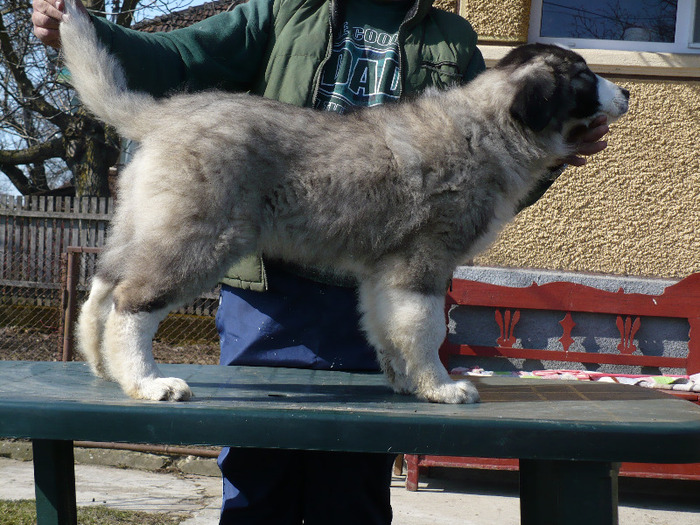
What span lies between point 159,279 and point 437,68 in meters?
1.51

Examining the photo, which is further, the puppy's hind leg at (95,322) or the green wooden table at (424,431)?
the puppy's hind leg at (95,322)

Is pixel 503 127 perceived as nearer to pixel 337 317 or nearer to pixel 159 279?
pixel 337 317

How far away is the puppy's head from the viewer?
109 inches

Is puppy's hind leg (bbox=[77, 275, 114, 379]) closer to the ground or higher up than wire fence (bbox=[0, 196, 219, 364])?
higher up

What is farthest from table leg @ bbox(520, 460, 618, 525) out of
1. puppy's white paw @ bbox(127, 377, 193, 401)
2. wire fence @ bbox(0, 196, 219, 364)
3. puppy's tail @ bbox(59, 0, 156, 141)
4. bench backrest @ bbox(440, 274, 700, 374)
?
wire fence @ bbox(0, 196, 219, 364)

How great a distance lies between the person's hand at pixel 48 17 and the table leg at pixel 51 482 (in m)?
1.40

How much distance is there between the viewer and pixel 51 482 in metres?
2.56

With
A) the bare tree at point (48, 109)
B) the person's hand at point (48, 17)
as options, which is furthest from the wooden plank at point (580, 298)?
the bare tree at point (48, 109)

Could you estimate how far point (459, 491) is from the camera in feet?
19.9

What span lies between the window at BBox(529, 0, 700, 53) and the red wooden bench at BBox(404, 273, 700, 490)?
200 centimetres

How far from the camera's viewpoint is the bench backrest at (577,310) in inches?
235

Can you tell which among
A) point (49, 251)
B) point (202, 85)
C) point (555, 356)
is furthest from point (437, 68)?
point (49, 251)

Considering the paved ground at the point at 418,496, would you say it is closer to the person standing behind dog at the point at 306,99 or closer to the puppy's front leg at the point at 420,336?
the person standing behind dog at the point at 306,99

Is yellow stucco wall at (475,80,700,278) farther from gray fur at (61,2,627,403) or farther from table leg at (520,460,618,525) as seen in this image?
table leg at (520,460,618,525)
